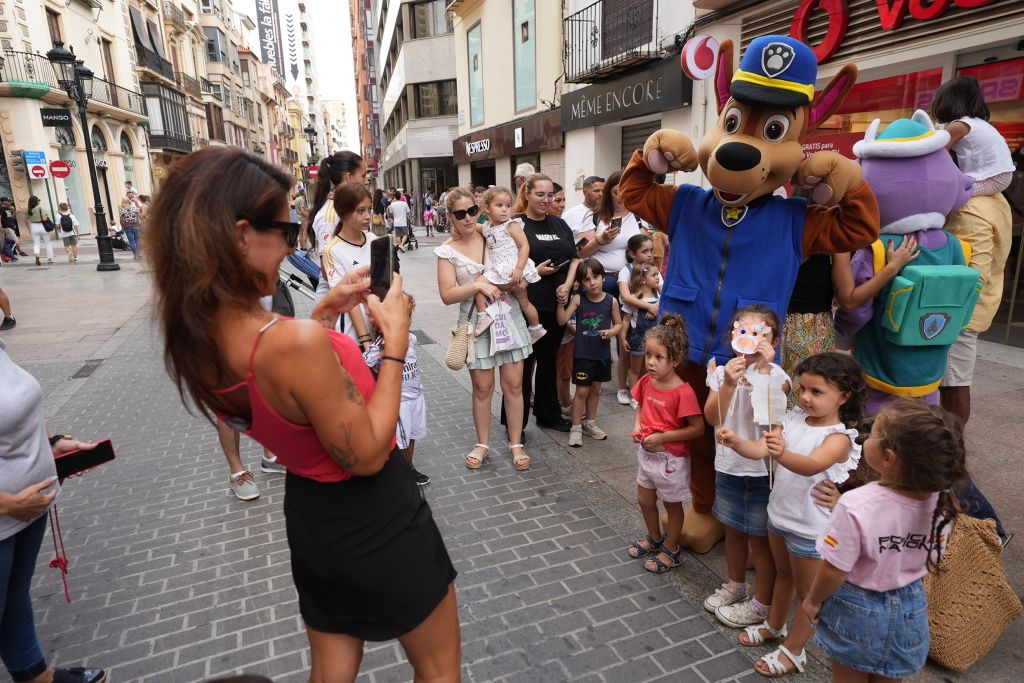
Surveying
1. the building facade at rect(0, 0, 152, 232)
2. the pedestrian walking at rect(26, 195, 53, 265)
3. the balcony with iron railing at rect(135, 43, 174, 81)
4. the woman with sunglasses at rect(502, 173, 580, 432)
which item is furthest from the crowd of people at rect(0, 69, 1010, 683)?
the balcony with iron railing at rect(135, 43, 174, 81)

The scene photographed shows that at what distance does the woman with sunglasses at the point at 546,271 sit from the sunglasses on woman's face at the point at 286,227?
3053 millimetres

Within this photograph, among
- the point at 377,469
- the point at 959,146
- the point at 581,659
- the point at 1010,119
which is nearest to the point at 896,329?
the point at 959,146

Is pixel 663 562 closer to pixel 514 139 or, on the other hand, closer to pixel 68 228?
pixel 514 139

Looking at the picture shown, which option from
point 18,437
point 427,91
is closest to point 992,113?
point 18,437

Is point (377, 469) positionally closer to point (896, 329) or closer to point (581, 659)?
point (581, 659)

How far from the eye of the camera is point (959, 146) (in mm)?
3414

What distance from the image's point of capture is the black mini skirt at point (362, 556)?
1613 millimetres

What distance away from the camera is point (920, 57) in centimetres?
664

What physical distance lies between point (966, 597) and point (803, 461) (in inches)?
38.3

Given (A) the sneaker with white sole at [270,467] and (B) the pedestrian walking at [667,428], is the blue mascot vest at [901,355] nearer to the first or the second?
(B) the pedestrian walking at [667,428]

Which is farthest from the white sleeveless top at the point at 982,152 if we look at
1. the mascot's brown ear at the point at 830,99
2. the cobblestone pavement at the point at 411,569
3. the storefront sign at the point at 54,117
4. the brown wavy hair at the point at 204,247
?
the storefront sign at the point at 54,117

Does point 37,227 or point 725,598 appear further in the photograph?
point 37,227

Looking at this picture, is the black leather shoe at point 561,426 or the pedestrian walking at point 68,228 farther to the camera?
the pedestrian walking at point 68,228

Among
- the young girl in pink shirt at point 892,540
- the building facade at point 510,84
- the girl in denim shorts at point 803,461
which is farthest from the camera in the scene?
the building facade at point 510,84
